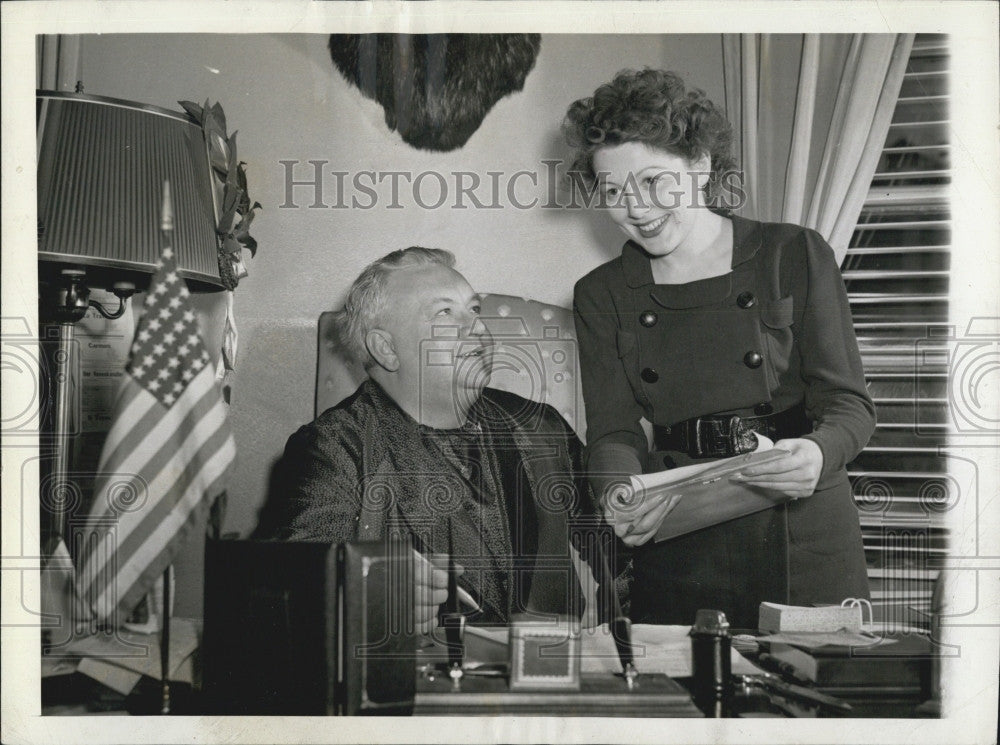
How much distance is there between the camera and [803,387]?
283 cm

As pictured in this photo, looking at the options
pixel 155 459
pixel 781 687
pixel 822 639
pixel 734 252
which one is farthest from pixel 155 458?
pixel 822 639

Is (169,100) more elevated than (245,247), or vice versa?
(169,100)

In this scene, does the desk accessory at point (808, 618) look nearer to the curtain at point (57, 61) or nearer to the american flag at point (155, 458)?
the american flag at point (155, 458)

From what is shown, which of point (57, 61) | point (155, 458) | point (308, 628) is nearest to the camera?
point (308, 628)

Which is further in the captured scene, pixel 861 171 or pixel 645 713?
pixel 861 171

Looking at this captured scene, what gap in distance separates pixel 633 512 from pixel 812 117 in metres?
1.37

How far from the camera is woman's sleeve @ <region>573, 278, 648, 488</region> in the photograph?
284 centimetres

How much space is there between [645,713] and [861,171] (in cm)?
179

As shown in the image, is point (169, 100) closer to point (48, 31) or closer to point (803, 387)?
point (48, 31)

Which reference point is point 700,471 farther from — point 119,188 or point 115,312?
point 119,188

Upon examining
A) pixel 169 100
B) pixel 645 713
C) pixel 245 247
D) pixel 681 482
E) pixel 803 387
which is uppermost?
pixel 169 100

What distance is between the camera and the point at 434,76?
284 centimetres

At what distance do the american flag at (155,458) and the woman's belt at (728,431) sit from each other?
1.38 m

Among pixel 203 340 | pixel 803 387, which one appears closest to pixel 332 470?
pixel 203 340
